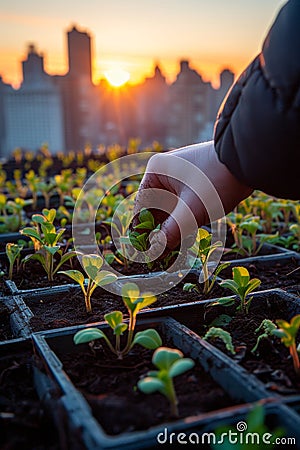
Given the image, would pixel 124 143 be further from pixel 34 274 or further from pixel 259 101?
pixel 259 101

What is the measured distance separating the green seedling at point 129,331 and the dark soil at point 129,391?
0.03 metres

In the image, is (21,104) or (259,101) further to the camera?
(21,104)

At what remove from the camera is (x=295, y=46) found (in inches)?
29.2

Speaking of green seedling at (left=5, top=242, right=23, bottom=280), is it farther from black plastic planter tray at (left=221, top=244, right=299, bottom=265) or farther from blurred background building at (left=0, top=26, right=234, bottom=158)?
blurred background building at (left=0, top=26, right=234, bottom=158)

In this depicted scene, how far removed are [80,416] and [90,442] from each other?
59mm

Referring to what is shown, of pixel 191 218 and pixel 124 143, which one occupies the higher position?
pixel 191 218

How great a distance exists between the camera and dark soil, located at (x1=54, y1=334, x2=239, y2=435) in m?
0.77

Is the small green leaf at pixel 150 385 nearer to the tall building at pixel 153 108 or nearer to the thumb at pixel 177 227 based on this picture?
the thumb at pixel 177 227

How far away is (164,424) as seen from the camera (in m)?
0.72

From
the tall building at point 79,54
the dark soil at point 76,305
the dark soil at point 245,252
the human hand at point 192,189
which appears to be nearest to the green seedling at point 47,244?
the dark soil at point 76,305

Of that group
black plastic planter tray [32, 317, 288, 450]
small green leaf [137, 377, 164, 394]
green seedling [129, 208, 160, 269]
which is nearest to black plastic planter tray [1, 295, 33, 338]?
black plastic planter tray [32, 317, 288, 450]

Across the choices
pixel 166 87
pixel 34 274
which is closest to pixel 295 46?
pixel 34 274

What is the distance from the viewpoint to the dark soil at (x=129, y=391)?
0.77 meters

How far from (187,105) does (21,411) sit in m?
7.88
